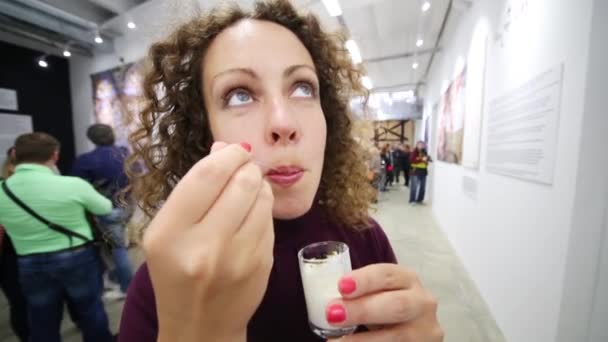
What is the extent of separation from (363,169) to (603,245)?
1051 mm

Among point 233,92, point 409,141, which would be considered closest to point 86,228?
point 233,92

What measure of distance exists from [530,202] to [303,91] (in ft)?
5.17

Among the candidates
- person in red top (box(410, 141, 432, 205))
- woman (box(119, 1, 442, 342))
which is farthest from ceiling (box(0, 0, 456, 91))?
woman (box(119, 1, 442, 342))

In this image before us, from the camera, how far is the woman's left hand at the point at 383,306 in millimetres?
458

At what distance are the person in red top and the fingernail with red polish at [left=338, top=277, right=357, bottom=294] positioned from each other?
19.8 feet

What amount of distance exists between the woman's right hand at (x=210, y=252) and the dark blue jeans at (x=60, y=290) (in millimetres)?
1687

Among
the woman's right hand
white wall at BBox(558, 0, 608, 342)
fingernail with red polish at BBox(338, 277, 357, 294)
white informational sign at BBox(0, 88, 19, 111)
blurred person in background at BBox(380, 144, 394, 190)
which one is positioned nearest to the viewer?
the woman's right hand

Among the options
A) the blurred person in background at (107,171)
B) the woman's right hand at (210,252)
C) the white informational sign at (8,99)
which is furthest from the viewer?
the white informational sign at (8,99)

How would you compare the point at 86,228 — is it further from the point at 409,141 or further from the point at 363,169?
the point at 409,141

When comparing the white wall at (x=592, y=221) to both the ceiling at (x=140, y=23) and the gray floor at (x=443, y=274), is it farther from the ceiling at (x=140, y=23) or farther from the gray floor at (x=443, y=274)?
the ceiling at (x=140, y=23)

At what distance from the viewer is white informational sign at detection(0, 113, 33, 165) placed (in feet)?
14.6

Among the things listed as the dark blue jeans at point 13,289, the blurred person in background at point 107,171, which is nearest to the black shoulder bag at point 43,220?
the blurred person in background at point 107,171

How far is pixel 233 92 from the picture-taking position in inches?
25.0

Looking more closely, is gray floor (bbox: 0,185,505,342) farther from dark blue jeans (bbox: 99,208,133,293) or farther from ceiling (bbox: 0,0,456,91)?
ceiling (bbox: 0,0,456,91)
